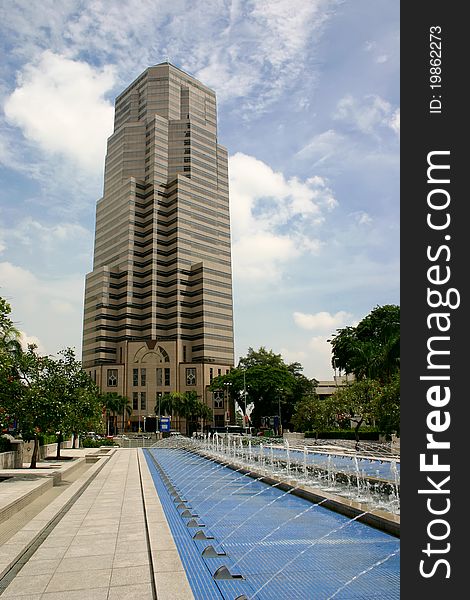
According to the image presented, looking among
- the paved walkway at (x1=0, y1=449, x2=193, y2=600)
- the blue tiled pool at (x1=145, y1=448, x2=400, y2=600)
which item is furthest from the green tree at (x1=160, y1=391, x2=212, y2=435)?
the paved walkway at (x1=0, y1=449, x2=193, y2=600)

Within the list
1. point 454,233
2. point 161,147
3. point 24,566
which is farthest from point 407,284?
point 161,147

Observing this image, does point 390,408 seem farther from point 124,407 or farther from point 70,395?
point 124,407

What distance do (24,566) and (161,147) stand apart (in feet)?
394

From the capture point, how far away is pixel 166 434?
78.4 m

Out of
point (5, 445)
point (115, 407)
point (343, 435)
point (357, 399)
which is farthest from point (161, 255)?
point (5, 445)

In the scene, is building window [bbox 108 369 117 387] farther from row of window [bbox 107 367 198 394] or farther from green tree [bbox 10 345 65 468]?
green tree [bbox 10 345 65 468]

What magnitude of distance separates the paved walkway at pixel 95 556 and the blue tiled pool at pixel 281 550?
1.64ft

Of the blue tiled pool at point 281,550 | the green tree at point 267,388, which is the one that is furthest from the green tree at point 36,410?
the green tree at point 267,388

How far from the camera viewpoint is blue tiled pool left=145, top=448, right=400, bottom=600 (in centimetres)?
717

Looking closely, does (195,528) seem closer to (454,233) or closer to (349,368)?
(454,233)

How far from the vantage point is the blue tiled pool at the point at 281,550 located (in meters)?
7.17

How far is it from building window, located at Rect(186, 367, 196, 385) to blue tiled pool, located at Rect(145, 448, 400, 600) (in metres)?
90.2

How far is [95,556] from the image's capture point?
8.20 metres

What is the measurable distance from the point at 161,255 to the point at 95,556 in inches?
4233
